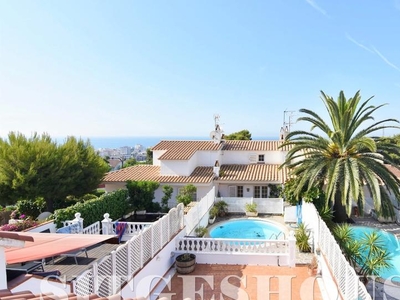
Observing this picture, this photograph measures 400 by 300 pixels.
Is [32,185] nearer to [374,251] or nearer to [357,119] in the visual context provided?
[374,251]

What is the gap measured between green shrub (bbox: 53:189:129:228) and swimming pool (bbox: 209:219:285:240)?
7.14 m

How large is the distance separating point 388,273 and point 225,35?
18676mm

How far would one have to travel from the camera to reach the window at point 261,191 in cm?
2773

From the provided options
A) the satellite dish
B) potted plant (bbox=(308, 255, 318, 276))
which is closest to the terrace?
potted plant (bbox=(308, 255, 318, 276))

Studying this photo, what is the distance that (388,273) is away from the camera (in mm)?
13984

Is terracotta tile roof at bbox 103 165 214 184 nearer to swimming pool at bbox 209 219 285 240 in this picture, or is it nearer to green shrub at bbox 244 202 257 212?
green shrub at bbox 244 202 257 212

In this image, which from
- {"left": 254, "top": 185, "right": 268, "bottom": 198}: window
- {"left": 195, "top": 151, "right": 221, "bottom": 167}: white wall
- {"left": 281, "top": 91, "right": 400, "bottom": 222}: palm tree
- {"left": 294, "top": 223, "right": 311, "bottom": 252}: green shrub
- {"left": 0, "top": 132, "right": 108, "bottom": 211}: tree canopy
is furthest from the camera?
{"left": 195, "top": 151, "right": 221, "bottom": 167}: white wall

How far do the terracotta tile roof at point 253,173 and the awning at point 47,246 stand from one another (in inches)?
777

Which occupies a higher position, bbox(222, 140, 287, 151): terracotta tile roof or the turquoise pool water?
bbox(222, 140, 287, 151): terracotta tile roof

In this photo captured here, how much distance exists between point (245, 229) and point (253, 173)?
25.9 feet

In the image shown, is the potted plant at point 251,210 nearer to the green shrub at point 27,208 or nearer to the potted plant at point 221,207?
the potted plant at point 221,207

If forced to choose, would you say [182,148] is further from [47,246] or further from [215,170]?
[47,246]

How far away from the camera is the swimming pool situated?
20.3 m

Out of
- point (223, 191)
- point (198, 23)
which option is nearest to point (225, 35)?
point (198, 23)
